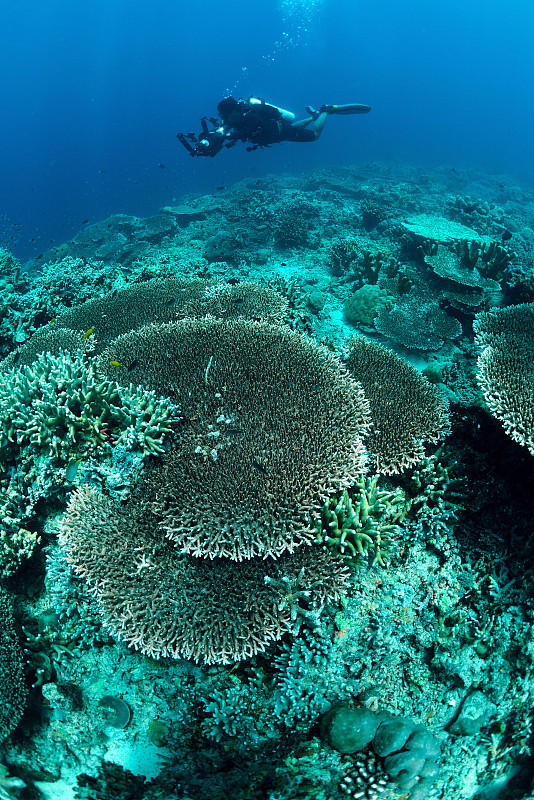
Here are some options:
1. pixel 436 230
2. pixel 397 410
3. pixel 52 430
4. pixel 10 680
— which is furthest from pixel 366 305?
pixel 10 680

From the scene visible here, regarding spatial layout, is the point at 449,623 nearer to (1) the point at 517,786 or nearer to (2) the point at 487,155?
(1) the point at 517,786

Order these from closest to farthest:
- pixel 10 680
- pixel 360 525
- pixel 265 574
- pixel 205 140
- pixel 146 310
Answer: pixel 265 574 < pixel 360 525 < pixel 10 680 < pixel 146 310 < pixel 205 140

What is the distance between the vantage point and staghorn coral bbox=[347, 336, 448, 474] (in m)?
4.41

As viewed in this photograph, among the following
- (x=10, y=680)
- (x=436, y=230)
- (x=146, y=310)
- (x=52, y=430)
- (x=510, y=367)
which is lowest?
(x=10, y=680)

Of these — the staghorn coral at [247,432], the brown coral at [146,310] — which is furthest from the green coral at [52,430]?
the brown coral at [146,310]

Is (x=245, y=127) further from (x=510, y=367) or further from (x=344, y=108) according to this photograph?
(x=510, y=367)

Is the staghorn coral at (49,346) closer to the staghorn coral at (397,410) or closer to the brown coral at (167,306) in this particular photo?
the brown coral at (167,306)

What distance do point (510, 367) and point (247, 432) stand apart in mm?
3272

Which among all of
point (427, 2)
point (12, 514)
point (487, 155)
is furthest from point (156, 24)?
point (12, 514)

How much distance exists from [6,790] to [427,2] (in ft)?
707

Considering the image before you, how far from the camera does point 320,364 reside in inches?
190

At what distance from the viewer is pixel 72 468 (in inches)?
168

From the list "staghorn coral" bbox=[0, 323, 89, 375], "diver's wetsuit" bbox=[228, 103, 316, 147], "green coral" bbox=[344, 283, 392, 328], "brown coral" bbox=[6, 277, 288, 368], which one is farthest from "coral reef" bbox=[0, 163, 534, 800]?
"diver's wetsuit" bbox=[228, 103, 316, 147]

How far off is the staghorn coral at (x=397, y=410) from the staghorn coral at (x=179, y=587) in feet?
4.61
